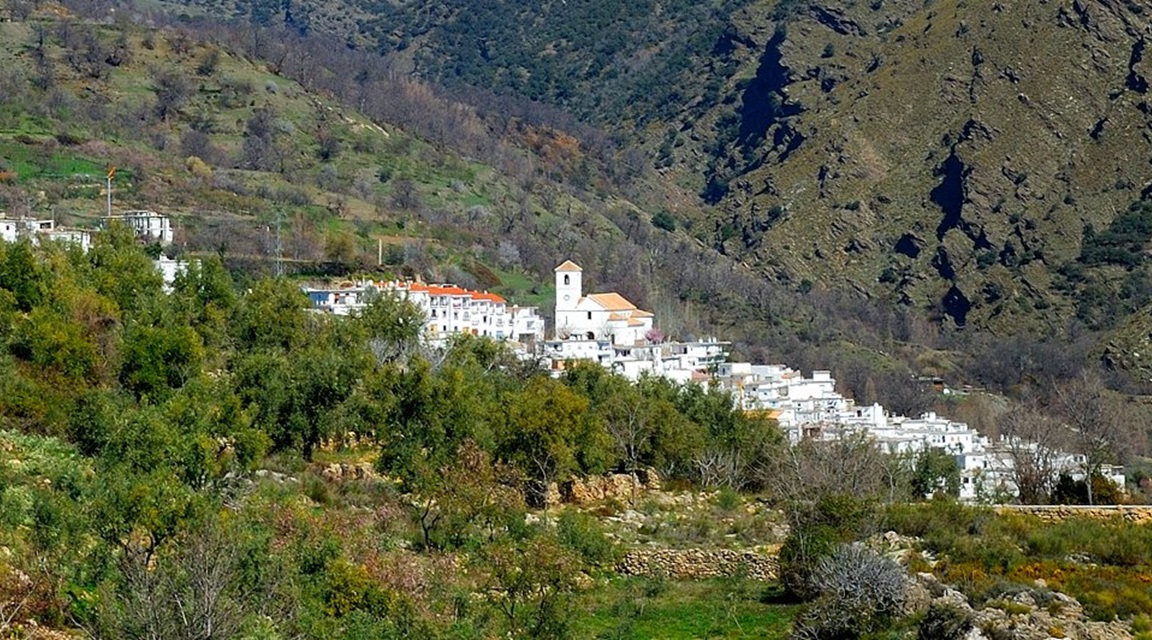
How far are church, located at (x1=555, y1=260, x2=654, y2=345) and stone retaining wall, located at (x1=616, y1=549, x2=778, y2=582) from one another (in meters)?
44.6

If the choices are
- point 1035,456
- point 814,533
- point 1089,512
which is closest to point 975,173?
point 1035,456

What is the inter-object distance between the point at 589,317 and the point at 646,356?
7320 mm

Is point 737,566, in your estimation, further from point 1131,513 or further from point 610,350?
point 610,350

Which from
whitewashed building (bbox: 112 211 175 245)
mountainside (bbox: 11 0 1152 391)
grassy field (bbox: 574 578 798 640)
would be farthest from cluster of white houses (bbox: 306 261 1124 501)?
grassy field (bbox: 574 578 798 640)

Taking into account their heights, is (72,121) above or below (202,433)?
above

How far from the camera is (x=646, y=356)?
73.0 m

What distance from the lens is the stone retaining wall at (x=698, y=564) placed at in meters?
32.3

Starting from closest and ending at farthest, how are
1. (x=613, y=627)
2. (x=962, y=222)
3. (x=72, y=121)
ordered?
(x=613, y=627) → (x=72, y=121) → (x=962, y=222)

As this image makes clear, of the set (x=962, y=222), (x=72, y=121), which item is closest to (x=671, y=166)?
(x=962, y=222)

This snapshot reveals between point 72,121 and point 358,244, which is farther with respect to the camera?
point 72,121

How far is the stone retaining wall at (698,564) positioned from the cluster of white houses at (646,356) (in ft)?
94.1

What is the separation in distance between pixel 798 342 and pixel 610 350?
37.1 meters

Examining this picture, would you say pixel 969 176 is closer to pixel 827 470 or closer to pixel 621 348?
pixel 621 348

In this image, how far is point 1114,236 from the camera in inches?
4943
